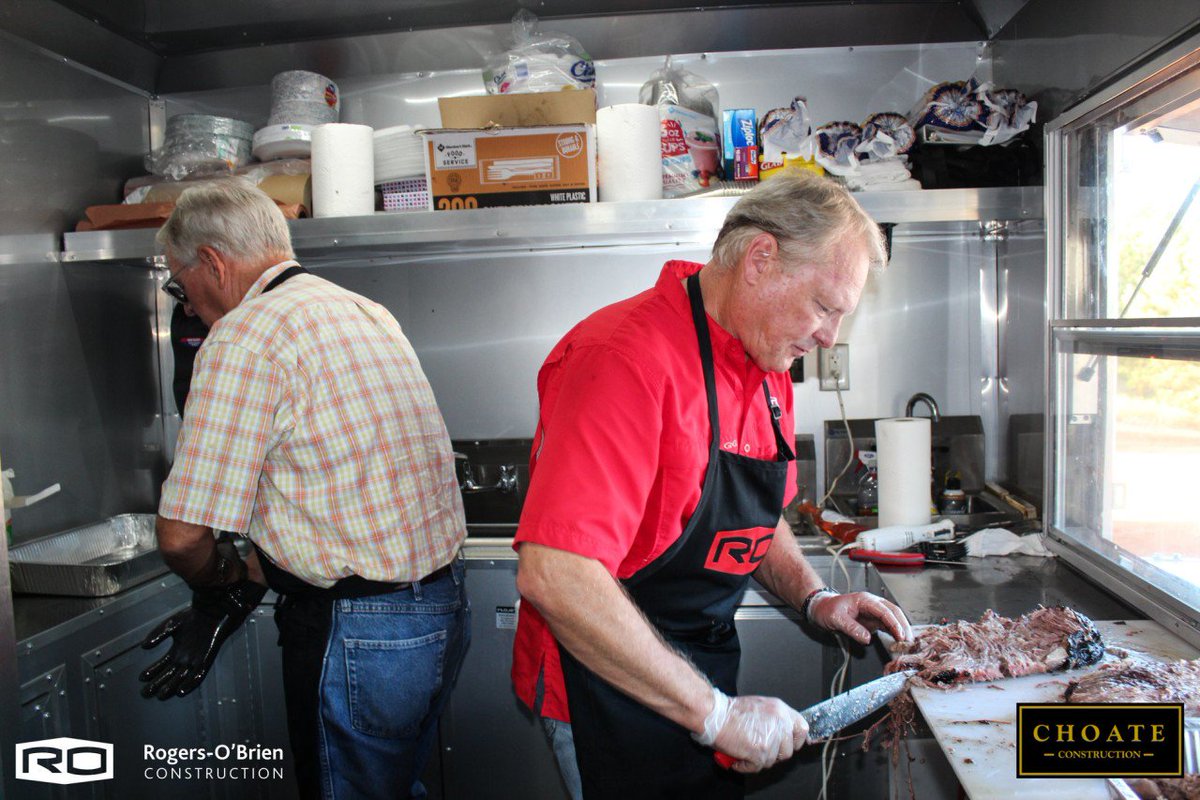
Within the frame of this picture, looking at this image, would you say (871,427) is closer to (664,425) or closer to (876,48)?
(876,48)

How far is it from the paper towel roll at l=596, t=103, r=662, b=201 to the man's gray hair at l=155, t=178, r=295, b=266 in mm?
905

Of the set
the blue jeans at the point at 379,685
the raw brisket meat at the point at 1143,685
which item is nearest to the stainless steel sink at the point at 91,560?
the blue jeans at the point at 379,685

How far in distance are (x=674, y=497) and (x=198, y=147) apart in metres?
2.20

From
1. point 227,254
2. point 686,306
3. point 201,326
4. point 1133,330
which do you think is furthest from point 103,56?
point 1133,330

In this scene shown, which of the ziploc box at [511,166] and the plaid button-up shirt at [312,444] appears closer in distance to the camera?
the plaid button-up shirt at [312,444]

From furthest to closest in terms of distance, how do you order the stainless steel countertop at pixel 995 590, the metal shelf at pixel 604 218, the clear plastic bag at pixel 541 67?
the clear plastic bag at pixel 541 67, the metal shelf at pixel 604 218, the stainless steel countertop at pixel 995 590

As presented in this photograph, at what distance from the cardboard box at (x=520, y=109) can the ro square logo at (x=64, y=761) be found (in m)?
1.83

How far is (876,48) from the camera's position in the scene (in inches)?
107

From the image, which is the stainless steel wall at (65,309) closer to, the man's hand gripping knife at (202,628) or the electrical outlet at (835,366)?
the man's hand gripping knife at (202,628)

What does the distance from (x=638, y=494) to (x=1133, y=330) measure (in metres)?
1.25

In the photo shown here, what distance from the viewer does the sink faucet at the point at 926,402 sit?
2.67 metres

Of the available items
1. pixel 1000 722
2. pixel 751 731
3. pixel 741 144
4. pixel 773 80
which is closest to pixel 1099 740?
pixel 1000 722

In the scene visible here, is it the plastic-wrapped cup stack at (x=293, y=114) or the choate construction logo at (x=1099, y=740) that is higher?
the plastic-wrapped cup stack at (x=293, y=114)

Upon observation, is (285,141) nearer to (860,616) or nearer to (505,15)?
(505,15)
